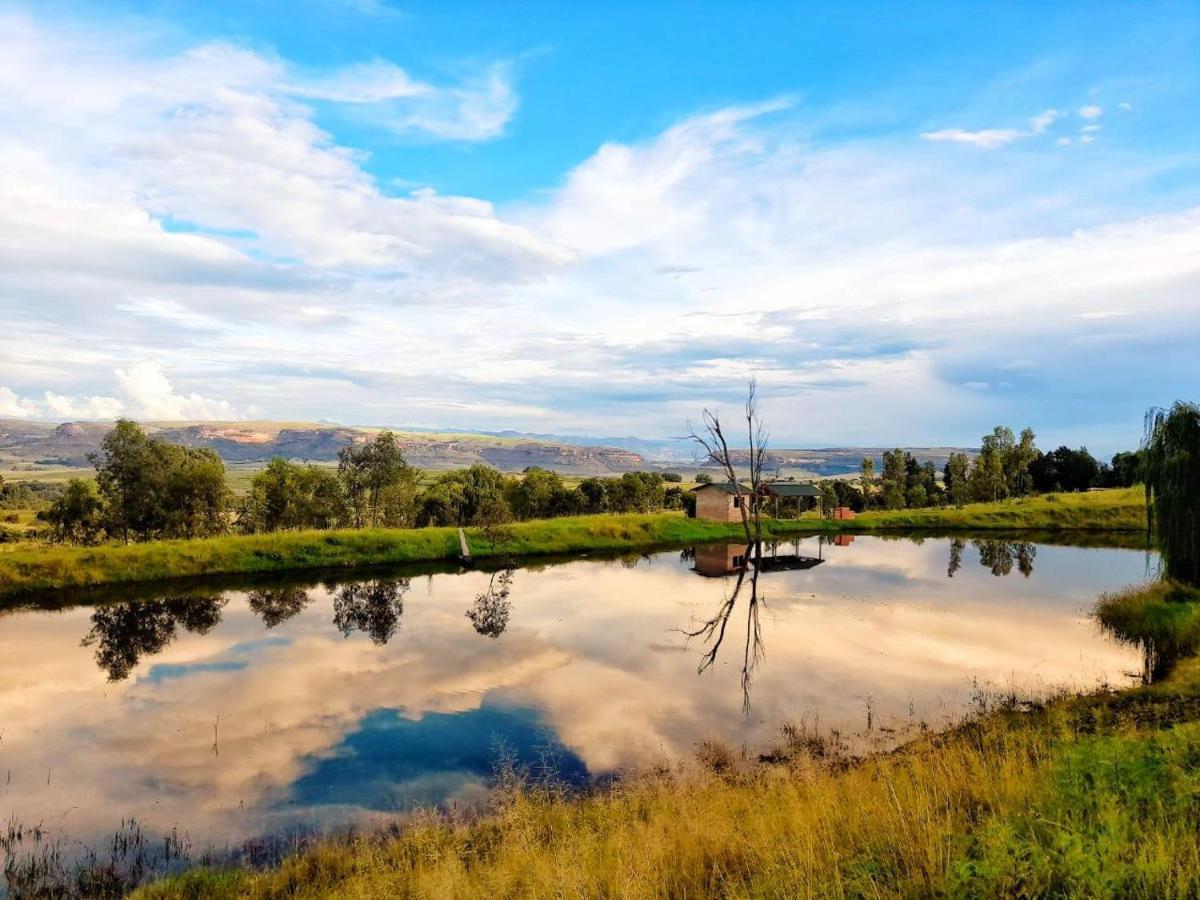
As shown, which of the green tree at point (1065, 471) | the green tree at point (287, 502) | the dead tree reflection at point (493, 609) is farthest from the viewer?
the green tree at point (1065, 471)

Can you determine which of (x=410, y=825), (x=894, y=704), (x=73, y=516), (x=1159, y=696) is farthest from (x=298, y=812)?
(x=73, y=516)

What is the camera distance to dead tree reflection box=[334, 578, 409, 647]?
28384 millimetres

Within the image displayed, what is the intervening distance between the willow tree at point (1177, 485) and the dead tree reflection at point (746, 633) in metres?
15.8

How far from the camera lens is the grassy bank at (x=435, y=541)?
37.0m

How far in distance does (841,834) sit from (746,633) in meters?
19.9

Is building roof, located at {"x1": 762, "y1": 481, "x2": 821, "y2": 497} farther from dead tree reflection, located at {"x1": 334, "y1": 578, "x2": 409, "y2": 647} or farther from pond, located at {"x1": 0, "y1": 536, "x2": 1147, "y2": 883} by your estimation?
dead tree reflection, located at {"x1": 334, "y1": 578, "x2": 409, "y2": 647}

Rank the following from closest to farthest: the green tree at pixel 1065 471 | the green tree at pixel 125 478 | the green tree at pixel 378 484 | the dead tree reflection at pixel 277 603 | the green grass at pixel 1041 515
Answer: the dead tree reflection at pixel 277 603 < the green tree at pixel 125 478 < the green tree at pixel 378 484 < the green grass at pixel 1041 515 < the green tree at pixel 1065 471

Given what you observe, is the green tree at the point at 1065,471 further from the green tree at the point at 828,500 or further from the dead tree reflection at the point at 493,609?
the dead tree reflection at the point at 493,609

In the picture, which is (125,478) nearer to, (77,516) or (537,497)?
(77,516)

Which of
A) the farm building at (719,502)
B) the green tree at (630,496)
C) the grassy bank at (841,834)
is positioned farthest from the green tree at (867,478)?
the grassy bank at (841,834)

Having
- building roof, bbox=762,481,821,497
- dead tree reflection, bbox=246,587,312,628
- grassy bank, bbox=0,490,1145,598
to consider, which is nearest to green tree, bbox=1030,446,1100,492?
grassy bank, bbox=0,490,1145,598

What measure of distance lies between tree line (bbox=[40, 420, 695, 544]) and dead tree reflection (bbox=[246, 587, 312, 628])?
1338cm

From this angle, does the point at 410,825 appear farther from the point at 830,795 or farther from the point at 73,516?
the point at 73,516

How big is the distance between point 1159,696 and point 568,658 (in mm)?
17233
